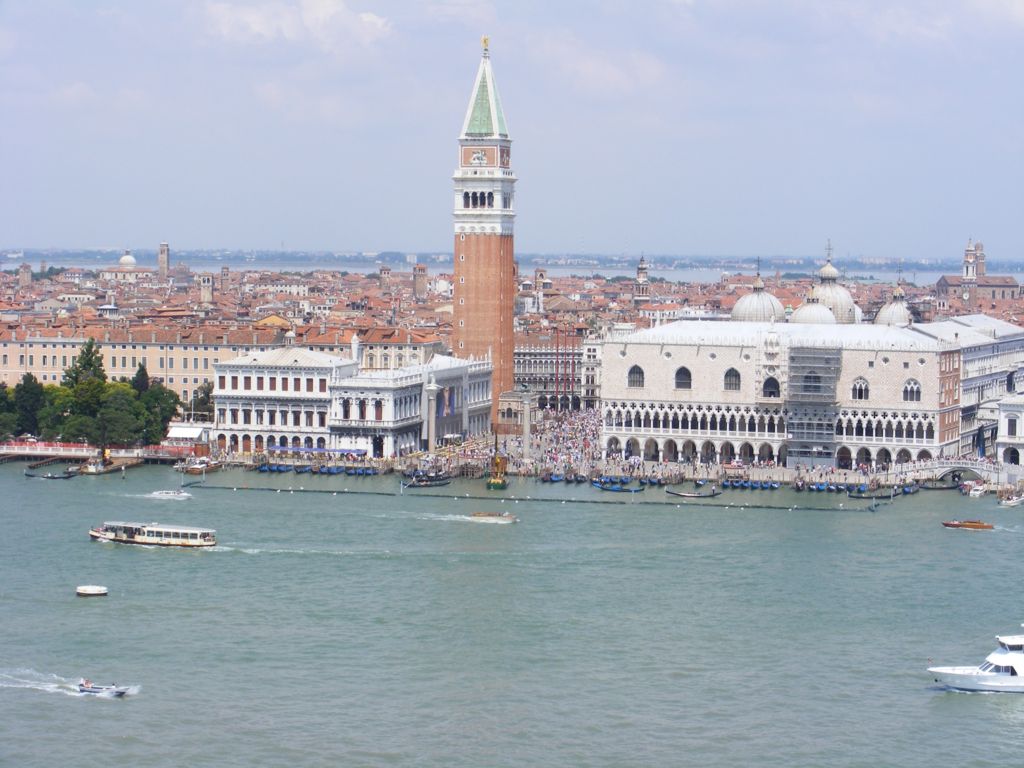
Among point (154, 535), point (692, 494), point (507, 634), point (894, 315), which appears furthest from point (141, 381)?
point (507, 634)

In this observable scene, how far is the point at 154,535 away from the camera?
63.7 feet

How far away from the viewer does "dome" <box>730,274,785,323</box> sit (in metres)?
28.5

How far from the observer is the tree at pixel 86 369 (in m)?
Result: 28.7

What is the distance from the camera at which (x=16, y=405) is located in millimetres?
28094

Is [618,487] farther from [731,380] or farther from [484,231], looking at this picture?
[484,231]

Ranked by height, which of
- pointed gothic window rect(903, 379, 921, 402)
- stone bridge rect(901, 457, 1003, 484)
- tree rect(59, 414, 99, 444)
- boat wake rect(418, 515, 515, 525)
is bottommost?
boat wake rect(418, 515, 515, 525)

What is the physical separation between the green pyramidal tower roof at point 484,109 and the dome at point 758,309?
12.8 ft

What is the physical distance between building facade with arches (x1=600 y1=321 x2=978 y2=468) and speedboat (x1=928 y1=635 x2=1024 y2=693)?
10835 millimetres

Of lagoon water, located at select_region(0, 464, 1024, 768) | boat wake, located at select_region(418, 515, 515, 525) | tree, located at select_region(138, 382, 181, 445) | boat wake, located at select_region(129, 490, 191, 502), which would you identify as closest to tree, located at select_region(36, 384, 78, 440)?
tree, located at select_region(138, 382, 181, 445)

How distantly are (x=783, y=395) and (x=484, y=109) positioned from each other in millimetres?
6062

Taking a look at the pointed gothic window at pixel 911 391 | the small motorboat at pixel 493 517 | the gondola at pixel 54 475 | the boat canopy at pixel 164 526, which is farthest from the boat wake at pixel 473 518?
the pointed gothic window at pixel 911 391

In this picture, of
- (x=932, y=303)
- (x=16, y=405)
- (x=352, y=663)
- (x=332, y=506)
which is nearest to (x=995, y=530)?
(x=332, y=506)

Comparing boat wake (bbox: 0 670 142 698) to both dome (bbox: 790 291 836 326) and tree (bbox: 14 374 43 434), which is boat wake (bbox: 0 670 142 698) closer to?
tree (bbox: 14 374 43 434)

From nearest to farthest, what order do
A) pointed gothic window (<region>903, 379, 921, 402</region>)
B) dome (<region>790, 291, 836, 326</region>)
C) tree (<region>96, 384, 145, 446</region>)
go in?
pointed gothic window (<region>903, 379, 921, 402</region>) < tree (<region>96, 384, 145, 446</region>) < dome (<region>790, 291, 836, 326</region>)
